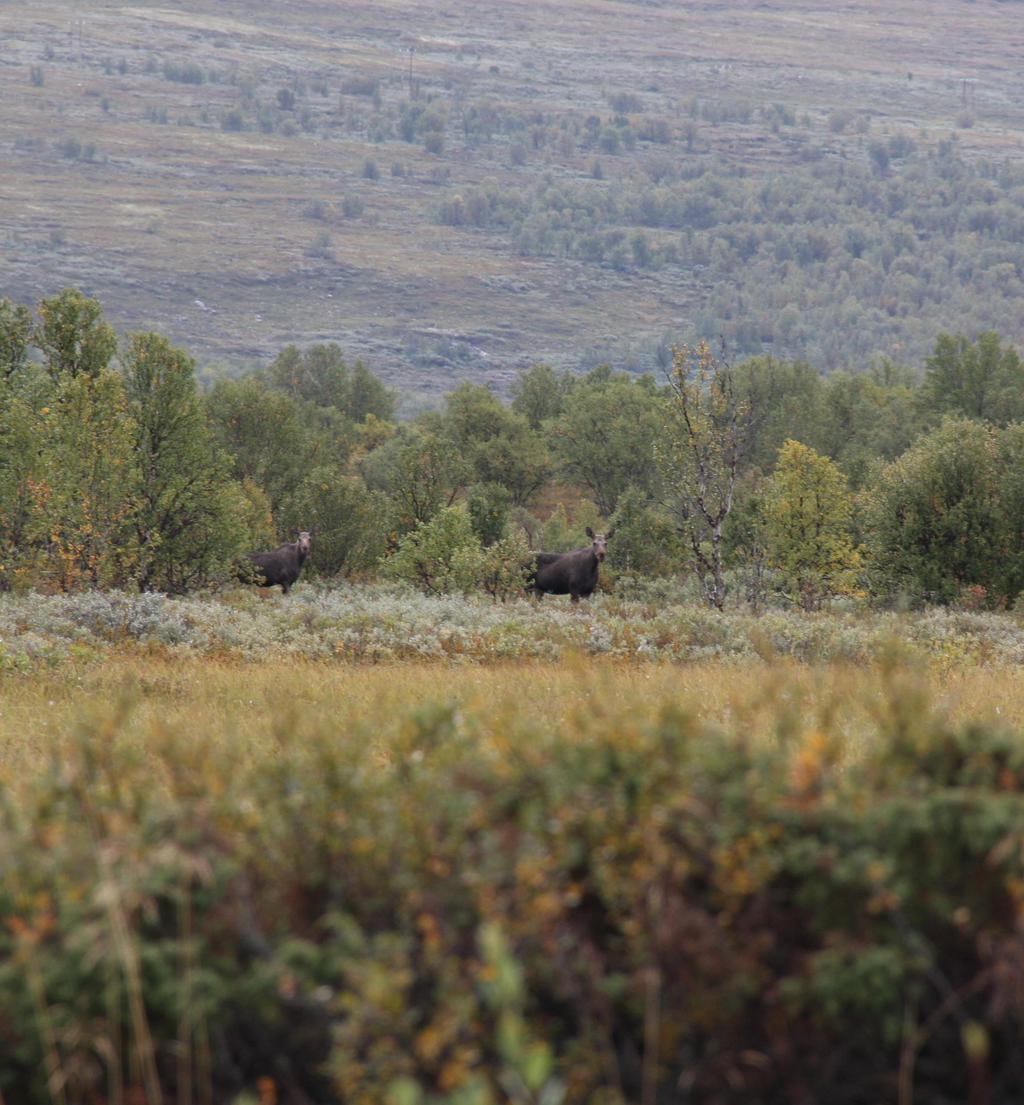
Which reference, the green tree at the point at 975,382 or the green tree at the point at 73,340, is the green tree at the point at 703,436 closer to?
the green tree at the point at 73,340

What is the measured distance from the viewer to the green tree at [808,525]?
40.6 meters

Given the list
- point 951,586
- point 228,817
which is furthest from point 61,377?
point 228,817

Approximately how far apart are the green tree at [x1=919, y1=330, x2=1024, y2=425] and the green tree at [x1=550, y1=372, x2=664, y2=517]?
590 inches

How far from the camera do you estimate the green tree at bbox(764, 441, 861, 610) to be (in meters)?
40.6

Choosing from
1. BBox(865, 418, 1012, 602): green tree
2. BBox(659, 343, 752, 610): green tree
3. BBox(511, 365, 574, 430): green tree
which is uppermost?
BBox(659, 343, 752, 610): green tree

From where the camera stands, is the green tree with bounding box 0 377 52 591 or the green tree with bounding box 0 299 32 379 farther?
the green tree with bounding box 0 299 32 379

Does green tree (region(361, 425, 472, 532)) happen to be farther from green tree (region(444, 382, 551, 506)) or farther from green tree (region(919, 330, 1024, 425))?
green tree (region(919, 330, 1024, 425))

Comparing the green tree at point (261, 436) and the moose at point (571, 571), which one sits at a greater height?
the moose at point (571, 571)

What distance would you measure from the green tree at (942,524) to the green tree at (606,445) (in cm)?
3442

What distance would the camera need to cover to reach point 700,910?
3.56m

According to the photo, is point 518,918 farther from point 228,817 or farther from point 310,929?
point 228,817

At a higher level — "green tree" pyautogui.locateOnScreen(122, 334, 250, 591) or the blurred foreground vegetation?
the blurred foreground vegetation

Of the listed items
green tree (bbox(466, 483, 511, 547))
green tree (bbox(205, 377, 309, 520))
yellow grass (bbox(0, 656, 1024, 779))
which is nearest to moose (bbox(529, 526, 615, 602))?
green tree (bbox(466, 483, 511, 547))

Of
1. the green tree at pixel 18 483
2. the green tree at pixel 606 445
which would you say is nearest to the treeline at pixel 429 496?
the green tree at pixel 18 483
